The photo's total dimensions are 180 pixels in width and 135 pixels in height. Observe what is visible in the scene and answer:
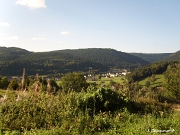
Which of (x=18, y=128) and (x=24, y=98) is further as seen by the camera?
(x=24, y=98)

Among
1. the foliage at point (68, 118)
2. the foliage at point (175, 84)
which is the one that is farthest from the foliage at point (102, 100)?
the foliage at point (175, 84)

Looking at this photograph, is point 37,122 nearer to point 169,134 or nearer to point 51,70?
point 169,134

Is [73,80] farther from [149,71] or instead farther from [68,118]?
[149,71]

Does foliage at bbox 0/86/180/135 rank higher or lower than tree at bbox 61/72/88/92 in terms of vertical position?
higher

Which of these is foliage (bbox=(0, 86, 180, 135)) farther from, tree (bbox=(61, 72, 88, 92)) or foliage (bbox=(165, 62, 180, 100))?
tree (bbox=(61, 72, 88, 92))

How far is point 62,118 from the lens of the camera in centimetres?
652

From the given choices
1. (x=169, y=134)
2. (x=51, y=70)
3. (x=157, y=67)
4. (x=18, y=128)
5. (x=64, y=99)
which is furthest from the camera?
(x=51, y=70)

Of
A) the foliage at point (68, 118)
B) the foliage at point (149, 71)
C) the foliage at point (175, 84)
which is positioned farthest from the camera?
the foliage at point (149, 71)

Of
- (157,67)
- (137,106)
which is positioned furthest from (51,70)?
(137,106)

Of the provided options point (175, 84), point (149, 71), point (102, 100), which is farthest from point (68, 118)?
point (149, 71)

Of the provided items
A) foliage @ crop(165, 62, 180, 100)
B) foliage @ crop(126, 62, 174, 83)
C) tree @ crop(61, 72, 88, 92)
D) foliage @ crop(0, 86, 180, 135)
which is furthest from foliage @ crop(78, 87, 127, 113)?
foliage @ crop(126, 62, 174, 83)

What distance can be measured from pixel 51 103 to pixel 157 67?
110474 mm

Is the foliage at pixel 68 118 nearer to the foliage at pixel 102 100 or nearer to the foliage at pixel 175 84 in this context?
the foliage at pixel 102 100

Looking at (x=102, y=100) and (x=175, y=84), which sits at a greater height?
(x=102, y=100)
